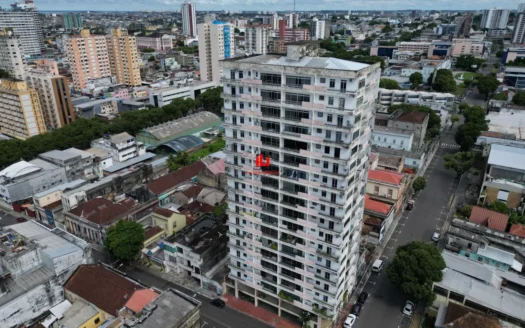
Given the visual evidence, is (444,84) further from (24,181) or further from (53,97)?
(24,181)

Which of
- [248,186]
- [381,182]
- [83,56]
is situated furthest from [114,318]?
[83,56]

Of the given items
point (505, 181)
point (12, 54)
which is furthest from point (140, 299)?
point (12, 54)

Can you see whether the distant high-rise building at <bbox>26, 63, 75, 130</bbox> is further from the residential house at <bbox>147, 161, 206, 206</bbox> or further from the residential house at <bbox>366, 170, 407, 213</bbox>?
the residential house at <bbox>366, 170, 407, 213</bbox>

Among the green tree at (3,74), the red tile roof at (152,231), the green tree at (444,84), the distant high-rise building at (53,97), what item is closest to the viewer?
the red tile roof at (152,231)

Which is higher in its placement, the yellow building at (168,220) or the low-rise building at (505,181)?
the low-rise building at (505,181)

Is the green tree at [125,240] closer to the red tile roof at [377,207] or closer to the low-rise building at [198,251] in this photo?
the low-rise building at [198,251]

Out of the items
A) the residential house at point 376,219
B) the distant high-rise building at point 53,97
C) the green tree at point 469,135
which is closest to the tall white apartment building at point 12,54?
the distant high-rise building at point 53,97
